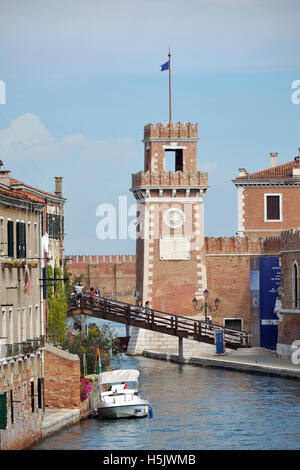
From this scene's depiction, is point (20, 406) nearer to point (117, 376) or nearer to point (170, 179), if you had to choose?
point (117, 376)

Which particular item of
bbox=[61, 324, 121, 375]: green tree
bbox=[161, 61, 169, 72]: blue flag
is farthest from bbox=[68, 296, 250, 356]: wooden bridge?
bbox=[161, 61, 169, 72]: blue flag

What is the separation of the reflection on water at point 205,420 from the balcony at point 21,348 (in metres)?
2.29

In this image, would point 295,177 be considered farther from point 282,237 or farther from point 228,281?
point 282,237

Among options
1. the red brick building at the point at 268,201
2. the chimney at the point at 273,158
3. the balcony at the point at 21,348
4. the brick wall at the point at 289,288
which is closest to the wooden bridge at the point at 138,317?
the brick wall at the point at 289,288

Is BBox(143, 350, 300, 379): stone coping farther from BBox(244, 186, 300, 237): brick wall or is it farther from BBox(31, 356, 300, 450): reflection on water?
BBox(244, 186, 300, 237): brick wall

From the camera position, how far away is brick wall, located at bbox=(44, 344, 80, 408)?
109 ft

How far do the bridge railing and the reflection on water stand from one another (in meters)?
6.77

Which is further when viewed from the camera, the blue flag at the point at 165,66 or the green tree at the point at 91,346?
the blue flag at the point at 165,66

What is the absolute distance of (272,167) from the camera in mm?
66000

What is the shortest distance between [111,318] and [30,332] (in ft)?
76.8

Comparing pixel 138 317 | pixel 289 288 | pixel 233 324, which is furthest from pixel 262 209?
pixel 289 288

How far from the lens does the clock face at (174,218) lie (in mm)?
59469

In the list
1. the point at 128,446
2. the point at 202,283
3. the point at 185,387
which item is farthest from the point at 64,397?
the point at 202,283

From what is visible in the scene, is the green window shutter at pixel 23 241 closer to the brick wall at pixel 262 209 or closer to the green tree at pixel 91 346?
the green tree at pixel 91 346
